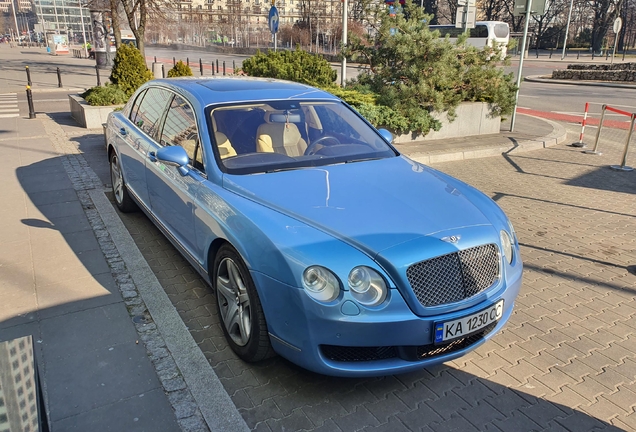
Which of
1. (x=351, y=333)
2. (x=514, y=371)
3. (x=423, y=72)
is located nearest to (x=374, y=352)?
(x=351, y=333)

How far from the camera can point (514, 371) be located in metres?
3.48

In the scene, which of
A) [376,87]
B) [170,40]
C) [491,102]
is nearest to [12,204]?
[376,87]

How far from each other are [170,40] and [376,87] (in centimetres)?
8801

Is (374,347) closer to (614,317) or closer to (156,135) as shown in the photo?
(614,317)

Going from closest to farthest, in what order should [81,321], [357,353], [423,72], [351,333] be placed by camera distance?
[351,333]
[357,353]
[81,321]
[423,72]

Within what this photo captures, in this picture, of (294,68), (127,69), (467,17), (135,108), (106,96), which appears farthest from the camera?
(467,17)

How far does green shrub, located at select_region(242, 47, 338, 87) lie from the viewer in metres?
12.6

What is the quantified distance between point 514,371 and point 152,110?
4.09 m

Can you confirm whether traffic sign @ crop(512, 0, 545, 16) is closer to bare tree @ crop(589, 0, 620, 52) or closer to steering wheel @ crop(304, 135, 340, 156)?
steering wheel @ crop(304, 135, 340, 156)

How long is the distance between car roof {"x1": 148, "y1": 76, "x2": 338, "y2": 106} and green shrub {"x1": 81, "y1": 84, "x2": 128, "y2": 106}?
8.36 m

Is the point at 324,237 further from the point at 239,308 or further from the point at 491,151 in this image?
the point at 491,151

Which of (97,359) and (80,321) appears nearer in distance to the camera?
(97,359)

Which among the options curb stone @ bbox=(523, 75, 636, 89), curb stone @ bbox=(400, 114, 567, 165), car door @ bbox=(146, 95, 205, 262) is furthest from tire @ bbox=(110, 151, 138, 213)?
curb stone @ bbox=(523, 75, 636, 89)

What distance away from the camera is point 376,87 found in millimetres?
11445
